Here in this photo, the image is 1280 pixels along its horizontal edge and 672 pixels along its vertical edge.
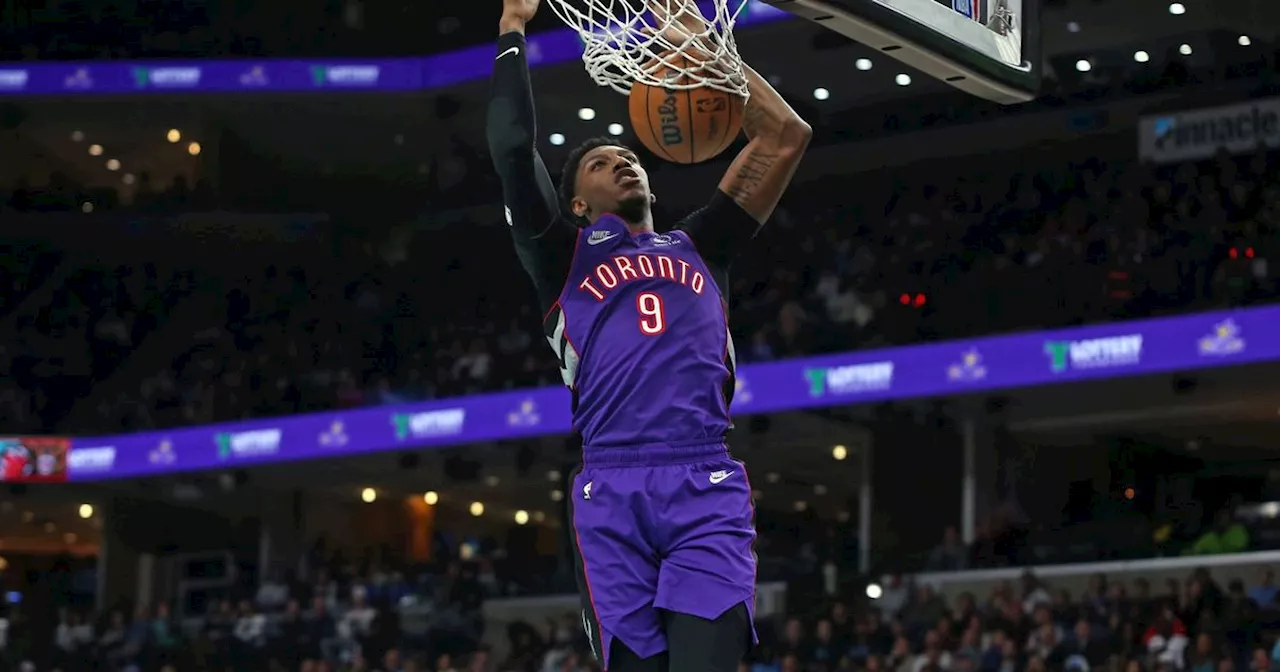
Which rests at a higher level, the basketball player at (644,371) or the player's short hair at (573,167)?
the player's short hair at (573,167)

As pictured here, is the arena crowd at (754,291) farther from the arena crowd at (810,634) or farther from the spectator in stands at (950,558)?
the arena crowd at (810,634)

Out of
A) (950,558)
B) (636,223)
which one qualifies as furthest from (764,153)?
(950,558)

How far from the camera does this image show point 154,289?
30.9m

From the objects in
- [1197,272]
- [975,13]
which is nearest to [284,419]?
[1197,272]

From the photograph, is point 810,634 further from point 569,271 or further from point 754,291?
point 569,271

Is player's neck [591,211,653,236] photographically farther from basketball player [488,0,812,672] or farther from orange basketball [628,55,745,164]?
orange basketball [628,55,745,164]

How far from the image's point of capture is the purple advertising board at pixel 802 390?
61.0ft

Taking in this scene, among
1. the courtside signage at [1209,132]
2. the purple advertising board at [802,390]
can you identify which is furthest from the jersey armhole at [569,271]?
the courtside signage at [1209,132]

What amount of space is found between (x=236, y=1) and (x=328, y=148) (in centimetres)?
288

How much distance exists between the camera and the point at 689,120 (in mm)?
5520

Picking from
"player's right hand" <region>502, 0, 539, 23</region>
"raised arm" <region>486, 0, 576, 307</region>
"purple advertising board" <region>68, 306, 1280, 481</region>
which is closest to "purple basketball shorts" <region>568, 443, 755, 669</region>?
"raised arm" <region>486, 0, 576, 307</region>

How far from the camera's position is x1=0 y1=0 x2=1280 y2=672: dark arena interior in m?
19.0

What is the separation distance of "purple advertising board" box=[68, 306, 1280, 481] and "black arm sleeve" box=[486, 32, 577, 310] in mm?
14118

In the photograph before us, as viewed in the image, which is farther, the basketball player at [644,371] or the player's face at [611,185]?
the player's face at [611,185]
